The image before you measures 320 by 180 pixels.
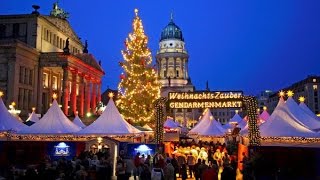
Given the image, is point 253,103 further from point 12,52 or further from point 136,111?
point 12,52

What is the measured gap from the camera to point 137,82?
4097 centimetres

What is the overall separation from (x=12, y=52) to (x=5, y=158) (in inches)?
1264

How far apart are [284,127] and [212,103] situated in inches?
181

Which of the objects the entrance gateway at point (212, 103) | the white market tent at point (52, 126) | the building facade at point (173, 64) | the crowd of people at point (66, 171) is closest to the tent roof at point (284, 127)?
the entrance gateway at point (212, 103)

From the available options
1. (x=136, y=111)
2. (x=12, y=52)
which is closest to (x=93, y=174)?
(x=136, y=111)

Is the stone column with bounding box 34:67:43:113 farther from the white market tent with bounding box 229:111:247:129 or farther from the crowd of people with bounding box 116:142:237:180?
the crowd of people with bounding box 116:142:237:180

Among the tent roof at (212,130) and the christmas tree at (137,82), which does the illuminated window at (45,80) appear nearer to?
the christmas tree at (137,82)

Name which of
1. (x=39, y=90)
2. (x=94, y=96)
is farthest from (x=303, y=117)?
(x=94, y=96)

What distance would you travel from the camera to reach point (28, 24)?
60844mm

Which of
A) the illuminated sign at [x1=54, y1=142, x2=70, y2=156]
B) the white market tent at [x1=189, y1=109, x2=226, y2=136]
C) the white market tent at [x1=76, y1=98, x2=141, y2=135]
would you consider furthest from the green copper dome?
the illuminated sign at [x1=54, y1=142, x2=70, y2=156]

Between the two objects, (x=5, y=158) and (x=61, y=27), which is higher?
(x=61, y=27)

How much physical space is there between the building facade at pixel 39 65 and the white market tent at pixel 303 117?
3816 centimetres

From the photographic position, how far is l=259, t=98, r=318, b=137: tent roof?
23.8m

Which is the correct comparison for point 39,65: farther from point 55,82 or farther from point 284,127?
point 284,127
